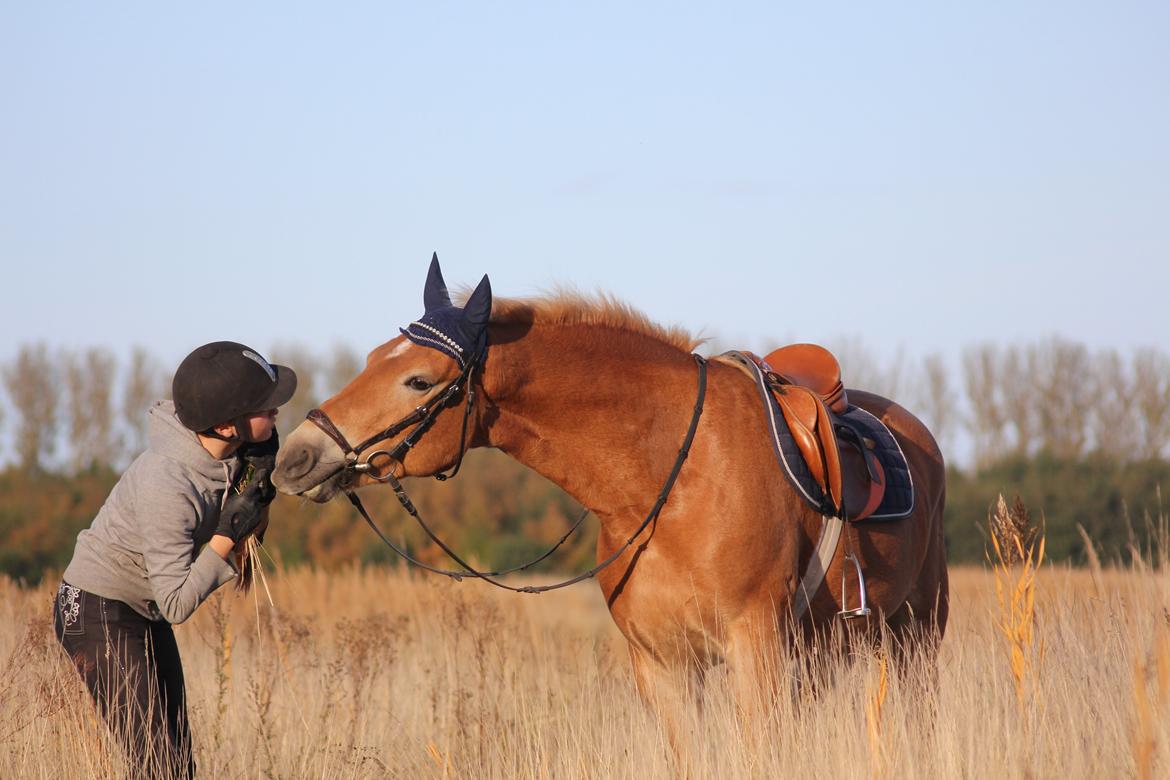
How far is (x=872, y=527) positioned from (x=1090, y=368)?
30.5 meters

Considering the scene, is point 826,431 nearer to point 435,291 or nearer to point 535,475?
point 435,291

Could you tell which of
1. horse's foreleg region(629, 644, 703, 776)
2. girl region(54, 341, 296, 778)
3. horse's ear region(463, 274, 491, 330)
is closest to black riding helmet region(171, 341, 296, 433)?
girl region(54, 341, 296, 778)

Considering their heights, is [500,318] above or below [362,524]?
above

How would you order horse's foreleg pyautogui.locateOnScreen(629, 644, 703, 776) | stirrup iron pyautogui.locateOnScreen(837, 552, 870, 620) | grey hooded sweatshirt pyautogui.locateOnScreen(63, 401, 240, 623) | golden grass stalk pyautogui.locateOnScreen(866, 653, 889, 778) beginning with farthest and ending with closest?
stirrup iron pyautogui.locateOnScreen(837, 552, 870, 620)
horse's foreleg pyautogui.locateOnScreen(629, 644, 703, 776)
grey hooded sweatshirt pyautogui.locateOnScreen(63, 401, 240, 623)
golden grass stalk pyautogui.locateOnScreen(866, 653, 889, 778)

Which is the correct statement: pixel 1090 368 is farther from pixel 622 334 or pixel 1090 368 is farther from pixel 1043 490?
pixel 622 334

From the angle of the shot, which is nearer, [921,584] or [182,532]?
[182,532]

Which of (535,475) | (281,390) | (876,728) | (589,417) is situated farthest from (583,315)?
(535,475)

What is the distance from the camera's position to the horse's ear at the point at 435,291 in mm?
4402

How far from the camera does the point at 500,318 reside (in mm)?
4254

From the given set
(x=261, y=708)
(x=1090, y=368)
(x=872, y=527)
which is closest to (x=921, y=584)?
(x=872, y=527)

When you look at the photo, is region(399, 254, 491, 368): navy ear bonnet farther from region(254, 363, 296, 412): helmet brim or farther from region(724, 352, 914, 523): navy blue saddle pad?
region(724, 352, 914, 523): navy blue saddle pad

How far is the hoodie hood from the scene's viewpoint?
155 inches

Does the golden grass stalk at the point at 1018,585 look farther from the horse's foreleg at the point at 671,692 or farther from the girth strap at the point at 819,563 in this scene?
the horse's foreleg at the point at 671,692

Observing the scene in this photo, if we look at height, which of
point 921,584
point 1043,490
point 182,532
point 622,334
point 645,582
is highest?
point 622,334
